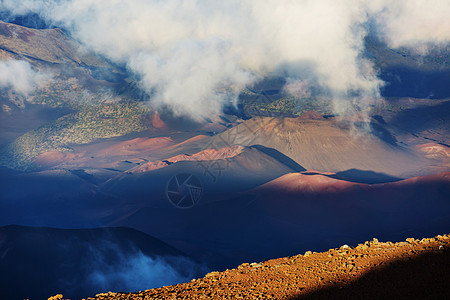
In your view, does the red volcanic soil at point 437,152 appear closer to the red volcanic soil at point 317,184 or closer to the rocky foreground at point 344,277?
the red volcanic soil at point 317,184

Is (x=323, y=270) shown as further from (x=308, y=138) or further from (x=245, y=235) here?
(x=308, y=138)

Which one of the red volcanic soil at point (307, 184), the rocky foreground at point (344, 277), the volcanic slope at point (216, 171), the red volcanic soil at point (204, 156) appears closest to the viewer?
the rocky foreground at point (344, 277)

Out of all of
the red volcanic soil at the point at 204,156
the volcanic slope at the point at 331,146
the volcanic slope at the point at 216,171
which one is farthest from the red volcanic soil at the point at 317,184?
the red volcanic soil at the point at 204,156

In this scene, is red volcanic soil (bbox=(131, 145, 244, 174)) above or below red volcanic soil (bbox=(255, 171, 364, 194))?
above

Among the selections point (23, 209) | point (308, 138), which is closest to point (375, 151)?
point (308, 138)

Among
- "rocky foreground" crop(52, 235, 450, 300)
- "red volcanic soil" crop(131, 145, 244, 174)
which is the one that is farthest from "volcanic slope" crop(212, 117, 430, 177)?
"rocky foreground" crop(52, 235, 450, 300)

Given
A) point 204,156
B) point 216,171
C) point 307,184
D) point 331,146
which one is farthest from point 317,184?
point 204,156

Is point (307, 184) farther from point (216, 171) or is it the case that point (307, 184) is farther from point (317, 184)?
point (216, 171)

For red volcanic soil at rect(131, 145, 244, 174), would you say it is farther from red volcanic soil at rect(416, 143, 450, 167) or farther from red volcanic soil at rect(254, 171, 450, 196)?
red volcanic soil at rect(416, 143, 450, 167)
